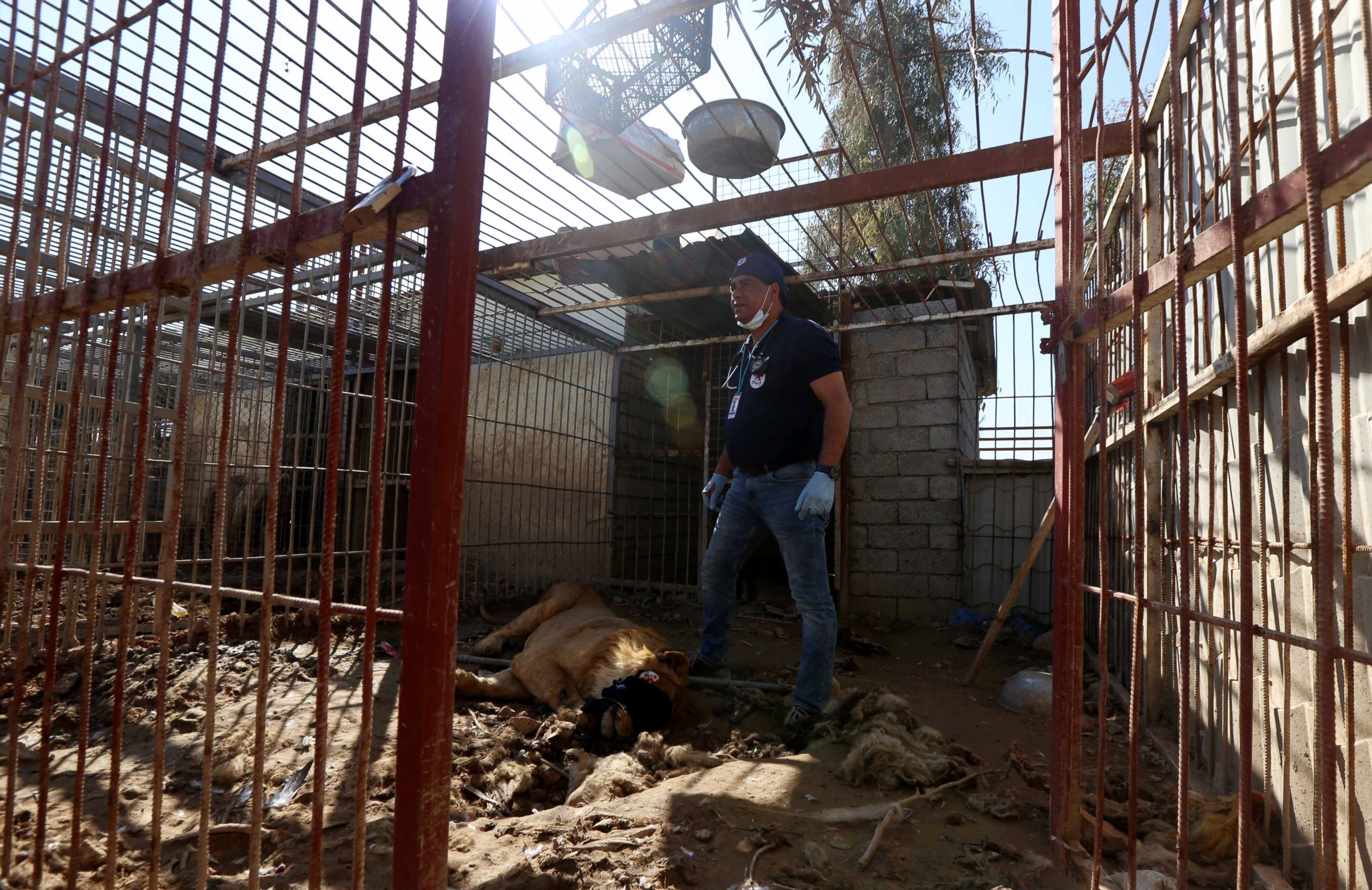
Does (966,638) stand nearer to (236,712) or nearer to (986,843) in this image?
(986,843)

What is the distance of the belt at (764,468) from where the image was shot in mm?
3492

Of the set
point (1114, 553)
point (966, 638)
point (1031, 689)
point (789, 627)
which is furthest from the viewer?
point (789, 627)

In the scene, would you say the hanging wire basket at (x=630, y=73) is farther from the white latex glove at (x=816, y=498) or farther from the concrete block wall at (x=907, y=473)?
the concrete block wall at (x=907, y=473)

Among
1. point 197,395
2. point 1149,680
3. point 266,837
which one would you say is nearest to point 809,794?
point 266,837

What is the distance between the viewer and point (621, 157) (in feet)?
13.7

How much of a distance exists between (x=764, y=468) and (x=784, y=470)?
0.38 ft

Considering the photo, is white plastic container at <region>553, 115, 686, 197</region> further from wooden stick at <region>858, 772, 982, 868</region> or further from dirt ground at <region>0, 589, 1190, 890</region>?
wooden stick at <region>858, 772, 982, 868</region>

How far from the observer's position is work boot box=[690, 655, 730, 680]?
154 inches

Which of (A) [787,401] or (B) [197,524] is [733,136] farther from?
(B) [197,524]

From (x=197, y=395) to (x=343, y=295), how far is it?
6793 millimetres

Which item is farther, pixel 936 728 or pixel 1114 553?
pixel 1114 553

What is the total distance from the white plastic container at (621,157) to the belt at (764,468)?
6.41 ft

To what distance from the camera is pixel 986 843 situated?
208 cm

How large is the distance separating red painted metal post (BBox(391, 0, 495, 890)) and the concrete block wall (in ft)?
21.1
